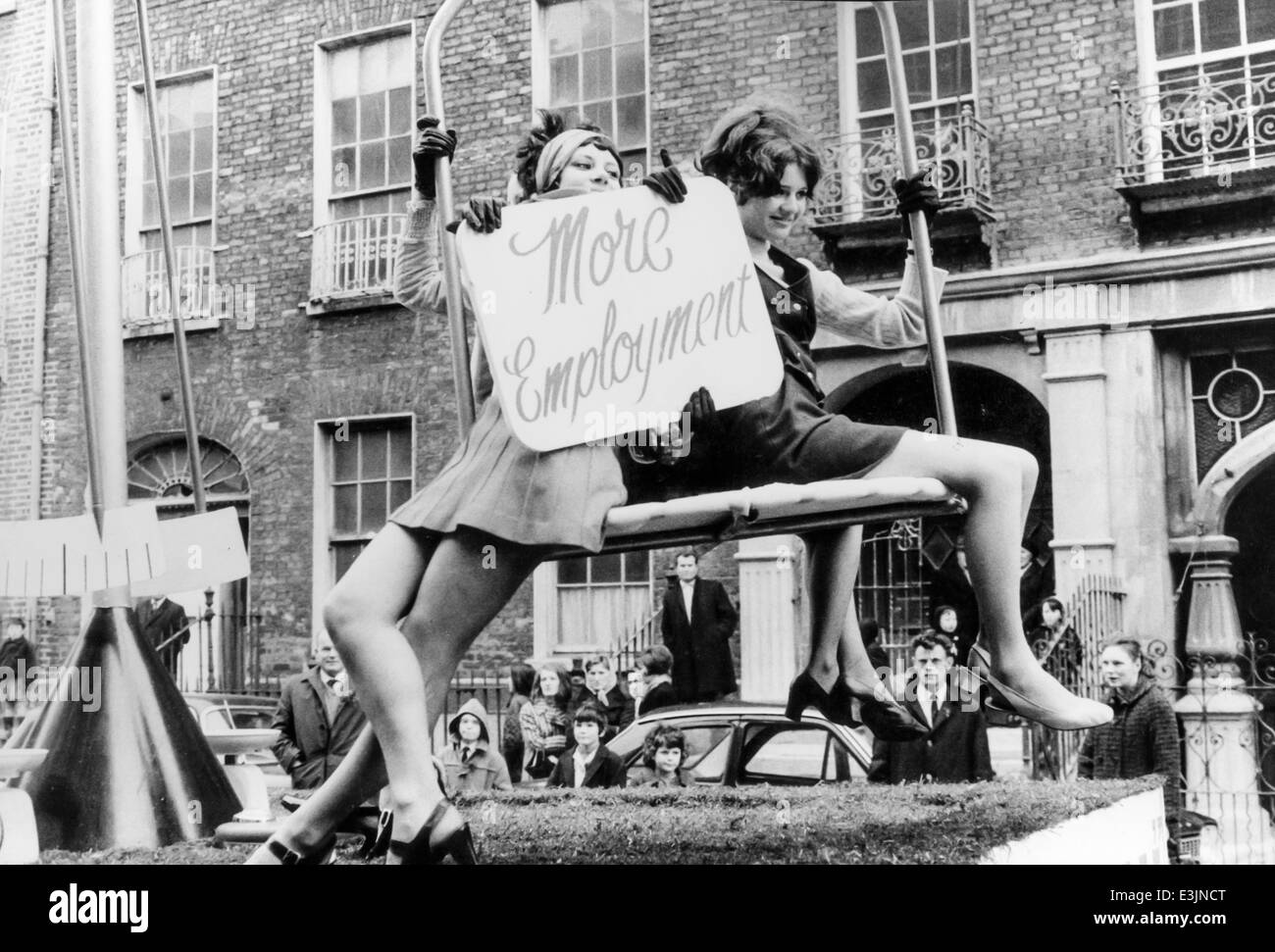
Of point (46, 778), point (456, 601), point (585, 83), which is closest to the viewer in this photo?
point (456, 601)

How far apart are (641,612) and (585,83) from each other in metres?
1.41

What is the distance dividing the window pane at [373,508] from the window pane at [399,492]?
0.02 m

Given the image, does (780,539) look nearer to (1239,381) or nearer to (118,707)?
(1239,381)

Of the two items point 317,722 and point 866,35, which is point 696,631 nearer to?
point 317,722

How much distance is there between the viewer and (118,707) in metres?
3.62

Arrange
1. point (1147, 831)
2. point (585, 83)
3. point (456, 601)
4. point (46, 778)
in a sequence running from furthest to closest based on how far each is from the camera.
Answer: point (585, 83), point (1147, 831), point (46, 778), point (456, 601)

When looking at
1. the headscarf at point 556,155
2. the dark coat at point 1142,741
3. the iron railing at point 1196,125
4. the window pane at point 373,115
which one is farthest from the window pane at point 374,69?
the dark coat at point 1142,741

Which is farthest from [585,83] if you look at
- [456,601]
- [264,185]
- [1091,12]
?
[456,601]

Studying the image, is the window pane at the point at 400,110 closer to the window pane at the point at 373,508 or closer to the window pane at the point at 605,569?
the window pane at the point at 373,508

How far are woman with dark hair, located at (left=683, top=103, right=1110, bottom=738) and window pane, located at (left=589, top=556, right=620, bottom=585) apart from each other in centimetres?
61

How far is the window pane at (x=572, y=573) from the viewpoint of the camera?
391 centimetres

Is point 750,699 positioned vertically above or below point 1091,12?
below
